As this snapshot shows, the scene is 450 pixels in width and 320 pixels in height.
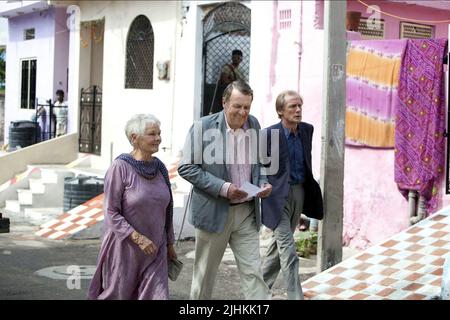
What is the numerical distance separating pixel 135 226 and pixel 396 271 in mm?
3107

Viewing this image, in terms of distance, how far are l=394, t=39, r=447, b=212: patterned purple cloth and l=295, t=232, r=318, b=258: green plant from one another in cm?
122

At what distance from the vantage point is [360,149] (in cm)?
938

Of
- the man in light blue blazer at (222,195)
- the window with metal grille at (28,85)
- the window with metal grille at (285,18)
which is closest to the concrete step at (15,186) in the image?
the window with metal grille at (28,85)

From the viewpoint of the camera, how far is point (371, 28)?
11.8 metres

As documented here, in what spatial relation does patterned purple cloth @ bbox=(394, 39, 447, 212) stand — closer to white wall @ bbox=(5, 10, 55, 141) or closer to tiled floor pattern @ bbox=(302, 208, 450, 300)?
tiled floor pattern @ bbox=(302, 208, 450, 300)

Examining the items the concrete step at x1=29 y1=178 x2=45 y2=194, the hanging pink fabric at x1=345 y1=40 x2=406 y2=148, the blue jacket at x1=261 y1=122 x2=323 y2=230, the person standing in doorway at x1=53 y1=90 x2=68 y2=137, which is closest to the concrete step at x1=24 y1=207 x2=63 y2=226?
the concrete step at x1=29 y1=178 x2=45 y2=194

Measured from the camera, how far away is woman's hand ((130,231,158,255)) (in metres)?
4.88

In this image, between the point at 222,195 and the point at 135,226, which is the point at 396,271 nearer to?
the point at 222,195

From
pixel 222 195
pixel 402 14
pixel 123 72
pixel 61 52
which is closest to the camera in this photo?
pixel 222 195

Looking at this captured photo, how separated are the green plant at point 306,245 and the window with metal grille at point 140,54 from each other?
18.1 ft

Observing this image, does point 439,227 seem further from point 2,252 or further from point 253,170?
point 2,252

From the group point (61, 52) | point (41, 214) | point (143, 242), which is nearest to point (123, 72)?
point (41, 214)

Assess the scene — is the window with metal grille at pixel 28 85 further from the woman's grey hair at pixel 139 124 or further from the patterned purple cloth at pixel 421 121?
the woman's grey hair at pixel 139 124

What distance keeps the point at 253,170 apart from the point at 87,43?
37.6 feet
